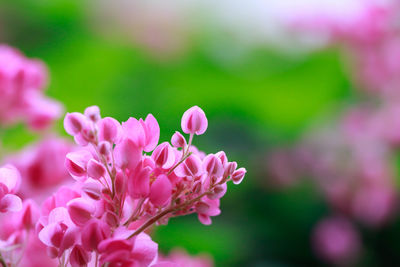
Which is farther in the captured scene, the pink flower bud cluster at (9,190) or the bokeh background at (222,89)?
the bokeh background at (222,89)

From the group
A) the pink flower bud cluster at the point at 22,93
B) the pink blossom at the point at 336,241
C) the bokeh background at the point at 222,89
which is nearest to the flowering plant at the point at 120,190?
the pink flower bud cluster at the point at 22,93

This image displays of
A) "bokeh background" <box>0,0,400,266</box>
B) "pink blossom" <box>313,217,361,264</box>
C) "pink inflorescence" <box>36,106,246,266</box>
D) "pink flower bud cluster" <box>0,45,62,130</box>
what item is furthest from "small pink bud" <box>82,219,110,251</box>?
"pink blossom" <box>313,217,361,264</box>

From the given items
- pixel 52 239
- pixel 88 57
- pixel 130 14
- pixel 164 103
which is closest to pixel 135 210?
pixel 52 239

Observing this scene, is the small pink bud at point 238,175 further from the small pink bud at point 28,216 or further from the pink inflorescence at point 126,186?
the small pink bud at point 28,216

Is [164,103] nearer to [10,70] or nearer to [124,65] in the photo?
[124,65]

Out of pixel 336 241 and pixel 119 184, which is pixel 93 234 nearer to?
pixel 119 184

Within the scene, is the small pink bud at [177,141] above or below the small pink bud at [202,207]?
above

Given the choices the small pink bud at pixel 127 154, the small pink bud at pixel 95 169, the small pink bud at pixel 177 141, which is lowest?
the small pink bud at pixel 95 169

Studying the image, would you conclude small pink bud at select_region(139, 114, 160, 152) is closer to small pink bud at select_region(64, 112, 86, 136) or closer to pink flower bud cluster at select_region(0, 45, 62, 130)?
small pink bud at select_region(64, 112, 86, 136)
